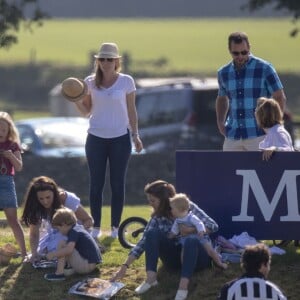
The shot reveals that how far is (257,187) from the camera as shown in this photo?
35.0 feet

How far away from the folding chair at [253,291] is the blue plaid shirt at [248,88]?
10.0 feet

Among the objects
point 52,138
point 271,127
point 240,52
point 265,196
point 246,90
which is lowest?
point 265,196

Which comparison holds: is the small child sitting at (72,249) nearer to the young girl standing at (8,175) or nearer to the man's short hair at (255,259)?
the young girl standing at (8,175)

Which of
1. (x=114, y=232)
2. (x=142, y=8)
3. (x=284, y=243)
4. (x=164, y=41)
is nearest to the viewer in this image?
Result: (x=284, y=243)

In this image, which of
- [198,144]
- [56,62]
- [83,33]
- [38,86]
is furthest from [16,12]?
[83,33]

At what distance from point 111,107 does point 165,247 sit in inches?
77.1

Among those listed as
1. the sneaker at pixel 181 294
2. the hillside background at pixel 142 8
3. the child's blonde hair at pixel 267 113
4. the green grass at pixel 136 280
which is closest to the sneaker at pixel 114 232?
the green grass at pixel 136 280

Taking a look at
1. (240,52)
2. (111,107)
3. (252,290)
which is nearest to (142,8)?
(111,107)

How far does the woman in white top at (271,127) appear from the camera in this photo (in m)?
10.6

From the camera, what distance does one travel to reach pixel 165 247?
9.97 meters

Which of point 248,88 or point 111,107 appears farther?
point 111,107

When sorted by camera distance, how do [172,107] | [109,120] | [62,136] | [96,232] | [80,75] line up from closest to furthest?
[109,120] → [96,232] → [62,136] → [172,107] → [80,75]

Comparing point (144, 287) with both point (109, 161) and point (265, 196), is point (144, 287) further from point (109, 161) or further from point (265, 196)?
point (109, 161)

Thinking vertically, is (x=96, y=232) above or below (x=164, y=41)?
below
